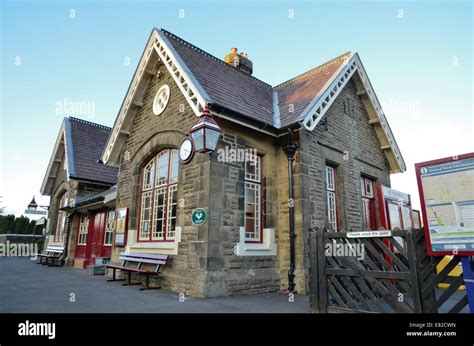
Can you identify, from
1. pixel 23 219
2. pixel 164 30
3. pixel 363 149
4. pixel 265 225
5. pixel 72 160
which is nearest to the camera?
pixel 265 225

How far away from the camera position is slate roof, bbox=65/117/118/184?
54.5 ft

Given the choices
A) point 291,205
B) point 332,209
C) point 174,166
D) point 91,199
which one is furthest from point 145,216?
point 332,209

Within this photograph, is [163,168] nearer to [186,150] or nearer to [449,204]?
[186,150]

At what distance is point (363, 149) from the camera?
11977mm

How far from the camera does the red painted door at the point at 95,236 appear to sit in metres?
14.6

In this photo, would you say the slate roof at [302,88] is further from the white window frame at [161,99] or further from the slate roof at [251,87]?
the white window frame at [161,99]

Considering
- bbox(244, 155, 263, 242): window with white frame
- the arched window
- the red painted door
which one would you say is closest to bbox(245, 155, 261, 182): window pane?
bbox(244, 155, 263, 242): window with white frame

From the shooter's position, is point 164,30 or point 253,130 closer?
point 253,130

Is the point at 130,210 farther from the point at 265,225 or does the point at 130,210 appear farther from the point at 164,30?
the point at 164,30

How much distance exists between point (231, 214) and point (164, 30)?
6.46m

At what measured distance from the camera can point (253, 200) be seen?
8625mm

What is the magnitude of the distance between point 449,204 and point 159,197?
7511 mm

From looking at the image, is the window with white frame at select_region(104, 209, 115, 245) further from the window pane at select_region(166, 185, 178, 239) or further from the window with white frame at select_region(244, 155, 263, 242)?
the window with white frame at select_region(244, 155, 263, 242)
